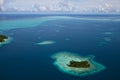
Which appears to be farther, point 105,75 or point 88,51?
point 88,51

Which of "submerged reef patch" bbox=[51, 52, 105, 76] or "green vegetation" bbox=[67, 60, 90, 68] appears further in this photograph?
"green vegetation" bbox=[67, 60, 90, 68]

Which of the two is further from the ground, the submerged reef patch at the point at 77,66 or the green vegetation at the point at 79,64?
the green vegetation at the point at 79,64

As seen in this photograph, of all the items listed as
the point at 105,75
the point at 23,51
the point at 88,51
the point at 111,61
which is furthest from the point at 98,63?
the point at 23,51

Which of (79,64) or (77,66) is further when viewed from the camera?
(79,64)

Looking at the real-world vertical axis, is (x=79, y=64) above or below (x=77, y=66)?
above

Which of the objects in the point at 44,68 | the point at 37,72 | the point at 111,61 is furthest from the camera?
the point at 111,61

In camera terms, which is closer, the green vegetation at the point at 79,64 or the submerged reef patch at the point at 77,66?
the submerged reef patch at the point at 77,66

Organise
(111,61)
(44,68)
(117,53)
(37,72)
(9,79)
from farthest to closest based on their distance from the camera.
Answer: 1. (117,53)
2. (111,61)
3. (44,68)
4. (37,72)
5. (9,79)

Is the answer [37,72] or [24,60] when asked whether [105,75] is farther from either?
[24,60]

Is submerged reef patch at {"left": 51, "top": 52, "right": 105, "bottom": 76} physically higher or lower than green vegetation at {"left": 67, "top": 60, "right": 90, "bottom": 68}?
lower
